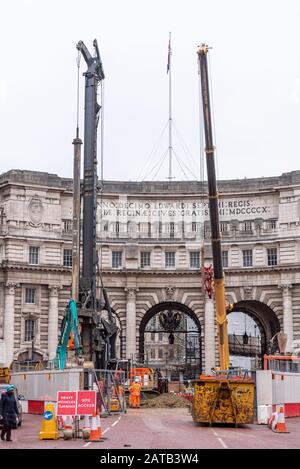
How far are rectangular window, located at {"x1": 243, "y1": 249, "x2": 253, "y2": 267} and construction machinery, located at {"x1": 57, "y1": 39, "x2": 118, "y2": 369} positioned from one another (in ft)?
90.5

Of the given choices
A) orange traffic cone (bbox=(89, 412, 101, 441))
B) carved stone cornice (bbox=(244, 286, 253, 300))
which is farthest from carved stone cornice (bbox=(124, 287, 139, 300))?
orange traffic cone (bbox=(89, 412, 101, 441))

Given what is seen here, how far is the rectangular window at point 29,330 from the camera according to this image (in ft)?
247

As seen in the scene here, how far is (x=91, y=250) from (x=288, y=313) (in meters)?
32.1

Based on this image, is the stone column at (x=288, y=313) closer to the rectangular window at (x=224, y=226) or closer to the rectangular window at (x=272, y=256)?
the rectangular window at (x=272, y=256)

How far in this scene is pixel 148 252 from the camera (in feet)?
258

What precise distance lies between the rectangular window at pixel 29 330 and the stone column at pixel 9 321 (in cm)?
156

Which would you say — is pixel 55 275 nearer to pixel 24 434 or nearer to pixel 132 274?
pixel 132 274

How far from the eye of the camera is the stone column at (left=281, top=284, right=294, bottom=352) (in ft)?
244

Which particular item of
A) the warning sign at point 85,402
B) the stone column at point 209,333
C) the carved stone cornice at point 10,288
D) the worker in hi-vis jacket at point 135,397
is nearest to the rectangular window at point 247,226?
the stone column at point 209,333

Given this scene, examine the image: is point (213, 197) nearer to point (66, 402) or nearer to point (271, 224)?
point (66, 402)

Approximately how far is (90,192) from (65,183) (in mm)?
29445

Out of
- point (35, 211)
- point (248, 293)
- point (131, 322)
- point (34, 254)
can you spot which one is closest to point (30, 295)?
point (34, 254)

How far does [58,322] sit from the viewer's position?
76312 millimetres
